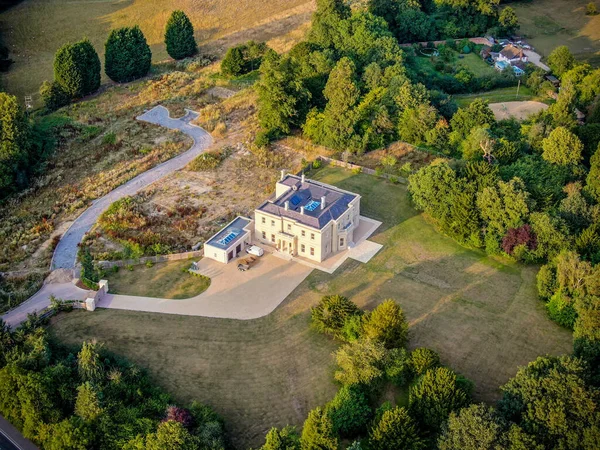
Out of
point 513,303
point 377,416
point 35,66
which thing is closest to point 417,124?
point 513,303

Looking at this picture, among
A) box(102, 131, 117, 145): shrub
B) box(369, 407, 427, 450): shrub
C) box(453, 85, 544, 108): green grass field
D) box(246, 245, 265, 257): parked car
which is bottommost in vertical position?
box(369, 407, 427, 450): shrub

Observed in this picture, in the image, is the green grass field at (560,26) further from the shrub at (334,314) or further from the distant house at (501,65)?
the shrub at (334,314)

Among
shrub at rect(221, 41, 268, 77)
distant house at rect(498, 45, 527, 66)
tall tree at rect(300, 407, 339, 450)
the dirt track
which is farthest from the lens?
distant house at rect(498, 45, 527, 66)

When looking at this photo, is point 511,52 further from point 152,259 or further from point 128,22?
point 152,259

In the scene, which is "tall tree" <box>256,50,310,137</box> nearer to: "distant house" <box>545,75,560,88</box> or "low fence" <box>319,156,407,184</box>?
"low fence" <box>319,156,407,184</box>

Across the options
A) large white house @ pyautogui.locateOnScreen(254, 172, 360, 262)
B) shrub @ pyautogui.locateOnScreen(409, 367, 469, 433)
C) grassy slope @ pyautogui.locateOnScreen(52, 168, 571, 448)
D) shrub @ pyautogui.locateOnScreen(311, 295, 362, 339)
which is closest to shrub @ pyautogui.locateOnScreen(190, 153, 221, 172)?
large white house @ pyautogui.locateOnScreen(254, 172, 360, 262)
